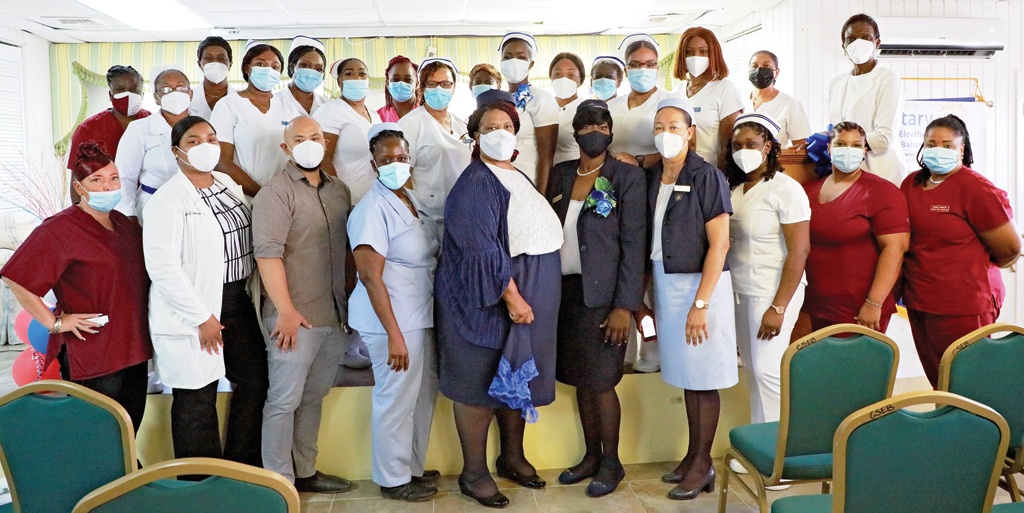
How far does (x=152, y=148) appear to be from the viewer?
335 cm

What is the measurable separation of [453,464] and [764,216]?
188 cm

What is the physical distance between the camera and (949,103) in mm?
6680

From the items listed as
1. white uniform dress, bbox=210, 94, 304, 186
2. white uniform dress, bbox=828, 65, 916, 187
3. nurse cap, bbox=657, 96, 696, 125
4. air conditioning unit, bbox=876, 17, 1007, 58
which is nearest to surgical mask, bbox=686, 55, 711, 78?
nurse cap, bbox=657, 96, 696, 125

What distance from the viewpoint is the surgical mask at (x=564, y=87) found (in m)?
3.77

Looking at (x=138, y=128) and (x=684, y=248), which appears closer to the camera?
(x=684, y=248)

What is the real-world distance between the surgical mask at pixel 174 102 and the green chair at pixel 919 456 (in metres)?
3.02

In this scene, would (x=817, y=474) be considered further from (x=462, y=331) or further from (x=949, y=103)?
(x=949, y=103)

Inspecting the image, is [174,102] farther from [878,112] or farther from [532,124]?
[878,112]

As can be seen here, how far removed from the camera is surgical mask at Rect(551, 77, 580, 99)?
3.77m

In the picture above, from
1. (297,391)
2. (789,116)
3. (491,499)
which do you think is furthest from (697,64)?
(297,391)

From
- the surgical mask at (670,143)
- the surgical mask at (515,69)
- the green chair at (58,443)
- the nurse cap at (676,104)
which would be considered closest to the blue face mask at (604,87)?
the surgical mask at (515,69)

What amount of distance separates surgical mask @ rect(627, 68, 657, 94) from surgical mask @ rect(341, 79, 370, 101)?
4.31ft

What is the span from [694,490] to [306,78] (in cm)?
267

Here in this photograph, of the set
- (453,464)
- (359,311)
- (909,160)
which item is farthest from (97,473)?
(909,160)
